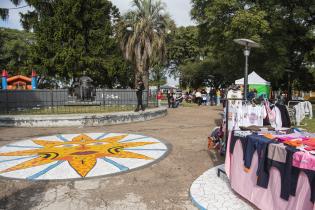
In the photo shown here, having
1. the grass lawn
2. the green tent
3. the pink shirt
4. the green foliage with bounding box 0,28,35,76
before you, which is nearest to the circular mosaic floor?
the pink shirt

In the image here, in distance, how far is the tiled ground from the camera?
174 inches

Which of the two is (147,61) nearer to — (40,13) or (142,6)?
(142,6)

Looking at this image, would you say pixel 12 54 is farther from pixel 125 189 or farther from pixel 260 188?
pixel 260 188

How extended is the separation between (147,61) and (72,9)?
13.9 meters

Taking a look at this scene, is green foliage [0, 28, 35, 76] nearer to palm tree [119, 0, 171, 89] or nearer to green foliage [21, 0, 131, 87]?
green foliage [21, 0, 131, 87]

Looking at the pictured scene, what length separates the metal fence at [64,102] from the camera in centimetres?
1636

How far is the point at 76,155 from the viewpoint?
770 centimetres

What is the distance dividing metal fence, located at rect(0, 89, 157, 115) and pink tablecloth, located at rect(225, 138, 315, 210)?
11938mm

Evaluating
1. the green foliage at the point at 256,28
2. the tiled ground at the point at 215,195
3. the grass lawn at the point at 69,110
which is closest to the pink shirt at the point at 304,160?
the tiled ground at the point at 215,195

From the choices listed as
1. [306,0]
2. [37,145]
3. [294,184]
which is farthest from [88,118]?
[306,0]

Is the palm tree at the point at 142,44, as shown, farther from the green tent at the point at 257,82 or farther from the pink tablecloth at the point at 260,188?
the pink tablecloth at the point at 260,188

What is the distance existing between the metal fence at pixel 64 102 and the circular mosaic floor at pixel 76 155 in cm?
626

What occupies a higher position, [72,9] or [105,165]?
[72,9]

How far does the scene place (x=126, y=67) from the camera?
123 ft
